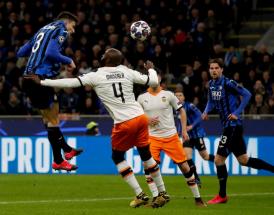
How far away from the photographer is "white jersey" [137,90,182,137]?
15.8 m

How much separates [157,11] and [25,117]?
20.7ft

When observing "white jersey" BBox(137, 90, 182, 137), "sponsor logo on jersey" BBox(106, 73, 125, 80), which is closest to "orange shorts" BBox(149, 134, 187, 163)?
A: "white jersey" BBox(137, 90, 182, 137)

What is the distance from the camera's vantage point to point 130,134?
1343 centimetres

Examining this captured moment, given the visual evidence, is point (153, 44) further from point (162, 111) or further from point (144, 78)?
point (144, 78)

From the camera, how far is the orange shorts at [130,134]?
13398 mm

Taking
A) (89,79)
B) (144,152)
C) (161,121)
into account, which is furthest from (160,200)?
(161,121)

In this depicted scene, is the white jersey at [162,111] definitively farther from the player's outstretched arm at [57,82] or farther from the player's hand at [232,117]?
the player's outstretched arm at [57,82]

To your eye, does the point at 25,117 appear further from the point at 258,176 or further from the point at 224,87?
the point at 224,87

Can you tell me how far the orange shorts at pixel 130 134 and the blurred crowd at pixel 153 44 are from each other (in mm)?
9931

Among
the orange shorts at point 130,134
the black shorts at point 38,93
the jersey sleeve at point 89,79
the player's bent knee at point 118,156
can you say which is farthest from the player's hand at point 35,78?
the player's bent knee at point 118,156

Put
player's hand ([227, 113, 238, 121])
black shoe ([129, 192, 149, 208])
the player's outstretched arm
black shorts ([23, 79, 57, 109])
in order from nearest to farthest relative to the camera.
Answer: the player's outstretched arm → black shoe ([129, 192, 149, 208]) → black shorts ([23, 79, 57, 109]) → player's hand ([227, 113, 238, 121])

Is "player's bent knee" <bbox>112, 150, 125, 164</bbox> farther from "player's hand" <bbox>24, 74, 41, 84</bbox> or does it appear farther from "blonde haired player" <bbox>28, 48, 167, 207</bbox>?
"player's hand" <bbox>24, 74, 41, 84</bbox>

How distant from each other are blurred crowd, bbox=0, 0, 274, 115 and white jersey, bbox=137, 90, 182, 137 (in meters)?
7.50

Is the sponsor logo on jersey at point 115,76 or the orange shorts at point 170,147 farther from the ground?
the sponsor logo on jersey at point 115,76
